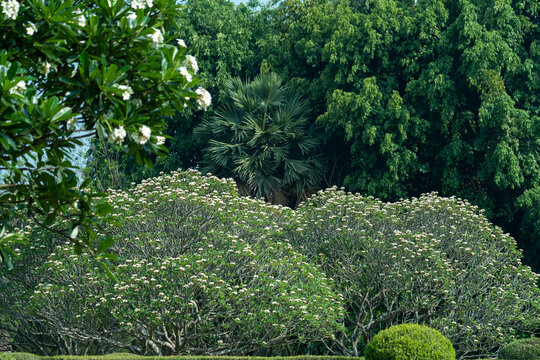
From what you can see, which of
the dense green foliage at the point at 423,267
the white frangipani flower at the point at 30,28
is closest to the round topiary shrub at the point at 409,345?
the dense green foliage at the point at 423,267

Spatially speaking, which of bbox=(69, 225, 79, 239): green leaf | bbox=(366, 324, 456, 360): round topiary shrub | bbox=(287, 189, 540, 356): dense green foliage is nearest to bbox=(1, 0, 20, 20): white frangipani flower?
bbox=(69, 225, 79, 239): green leaf

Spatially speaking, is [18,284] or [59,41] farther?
[18,284]

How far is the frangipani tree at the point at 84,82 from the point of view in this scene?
146 inches

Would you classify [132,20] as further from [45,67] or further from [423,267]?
[423,267]

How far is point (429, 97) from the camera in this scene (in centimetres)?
1734

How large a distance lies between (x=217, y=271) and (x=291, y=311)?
1.56 meters

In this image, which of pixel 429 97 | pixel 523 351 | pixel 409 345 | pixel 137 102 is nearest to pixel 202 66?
pixel 429 97

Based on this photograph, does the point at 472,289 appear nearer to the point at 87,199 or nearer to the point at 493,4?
the point at 493,4

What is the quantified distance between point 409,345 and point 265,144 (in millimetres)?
10391

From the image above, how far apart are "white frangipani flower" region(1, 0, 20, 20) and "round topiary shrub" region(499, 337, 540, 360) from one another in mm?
8956

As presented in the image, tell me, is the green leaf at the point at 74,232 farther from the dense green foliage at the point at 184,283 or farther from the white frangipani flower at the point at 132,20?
the dense green foliage at the point at 184,283

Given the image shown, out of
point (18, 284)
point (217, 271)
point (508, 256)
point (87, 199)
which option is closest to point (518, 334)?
point (508, 256)

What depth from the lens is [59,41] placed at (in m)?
3.85

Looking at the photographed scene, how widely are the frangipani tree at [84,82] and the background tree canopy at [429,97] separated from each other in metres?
13.6
